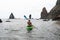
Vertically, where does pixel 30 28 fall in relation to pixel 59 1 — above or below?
below

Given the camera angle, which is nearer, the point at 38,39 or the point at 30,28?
the point at 38,39

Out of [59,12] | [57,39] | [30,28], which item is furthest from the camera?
[59,12]

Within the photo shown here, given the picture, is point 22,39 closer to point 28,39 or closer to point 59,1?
point 28,39

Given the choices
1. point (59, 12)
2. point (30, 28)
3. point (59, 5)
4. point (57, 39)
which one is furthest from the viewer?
point (59, 5)

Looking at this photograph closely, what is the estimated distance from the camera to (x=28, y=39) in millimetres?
26156

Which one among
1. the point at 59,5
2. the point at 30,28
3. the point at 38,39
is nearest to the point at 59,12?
the point at 59,5

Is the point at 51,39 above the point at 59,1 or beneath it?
beneath

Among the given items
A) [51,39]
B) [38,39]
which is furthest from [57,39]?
[38,39]

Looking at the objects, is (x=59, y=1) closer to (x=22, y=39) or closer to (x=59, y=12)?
(x=59, y=12)

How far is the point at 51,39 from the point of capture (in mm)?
25609

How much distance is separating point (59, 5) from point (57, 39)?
147891mm

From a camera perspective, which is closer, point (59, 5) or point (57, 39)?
point (57, 39)

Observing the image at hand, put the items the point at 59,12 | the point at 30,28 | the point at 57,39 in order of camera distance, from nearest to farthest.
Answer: the point at 57,39
the point at 30,28
the point at 59,12

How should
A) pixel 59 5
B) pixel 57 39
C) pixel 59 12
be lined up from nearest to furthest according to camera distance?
pixel 57 39
pixel 59 12
pixel 59 5
